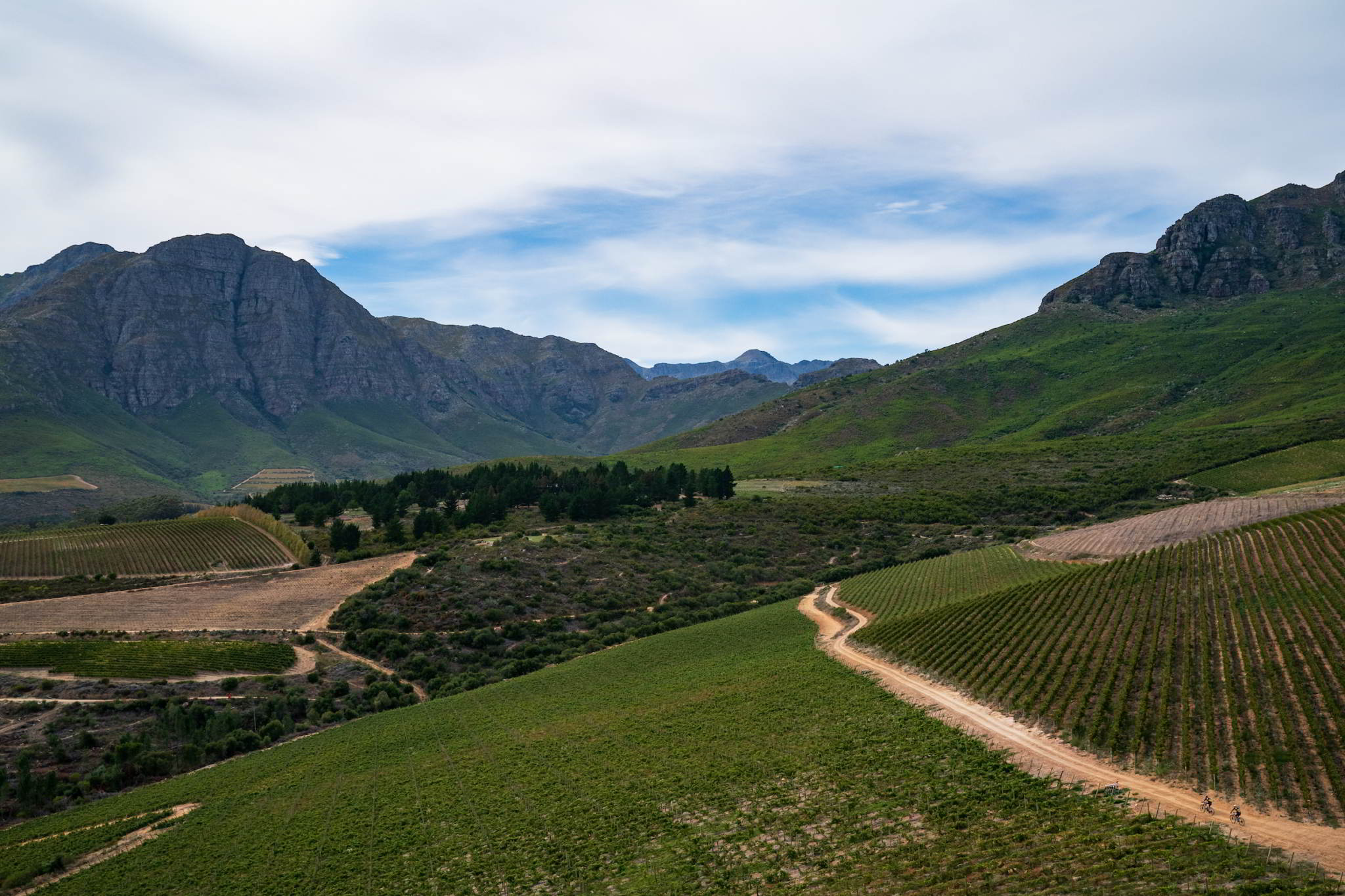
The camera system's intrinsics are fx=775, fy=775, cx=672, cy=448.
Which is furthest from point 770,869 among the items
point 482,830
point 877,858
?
point 482,830

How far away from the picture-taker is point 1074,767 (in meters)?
29.9

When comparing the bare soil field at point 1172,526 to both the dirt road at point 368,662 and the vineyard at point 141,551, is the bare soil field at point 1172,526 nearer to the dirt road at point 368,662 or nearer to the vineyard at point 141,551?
the dirt road at point 368,662

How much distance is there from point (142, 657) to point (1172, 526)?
9422 cm

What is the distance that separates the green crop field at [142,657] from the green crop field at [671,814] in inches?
696

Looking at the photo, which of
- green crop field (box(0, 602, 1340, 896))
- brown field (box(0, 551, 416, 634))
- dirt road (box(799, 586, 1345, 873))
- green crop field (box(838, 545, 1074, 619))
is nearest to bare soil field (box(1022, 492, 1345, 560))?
green crop field (box(838, 545, 1074, 619))

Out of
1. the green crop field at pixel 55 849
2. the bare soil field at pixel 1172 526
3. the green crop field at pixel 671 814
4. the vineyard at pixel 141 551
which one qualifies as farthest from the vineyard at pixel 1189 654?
the vineyard at pixel 141 551

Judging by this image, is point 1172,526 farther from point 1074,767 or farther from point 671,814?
point 671,814

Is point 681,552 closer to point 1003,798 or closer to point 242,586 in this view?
point 242,586

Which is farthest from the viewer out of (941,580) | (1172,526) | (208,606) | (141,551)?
(141,551)

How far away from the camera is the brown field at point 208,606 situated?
79125 millimetres

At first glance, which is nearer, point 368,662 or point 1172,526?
point 368,662

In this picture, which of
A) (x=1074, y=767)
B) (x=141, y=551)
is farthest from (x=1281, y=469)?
(x=141, y=551)

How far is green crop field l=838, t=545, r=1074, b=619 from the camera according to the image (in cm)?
6681

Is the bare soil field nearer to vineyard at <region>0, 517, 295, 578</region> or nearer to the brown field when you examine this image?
the brown field
